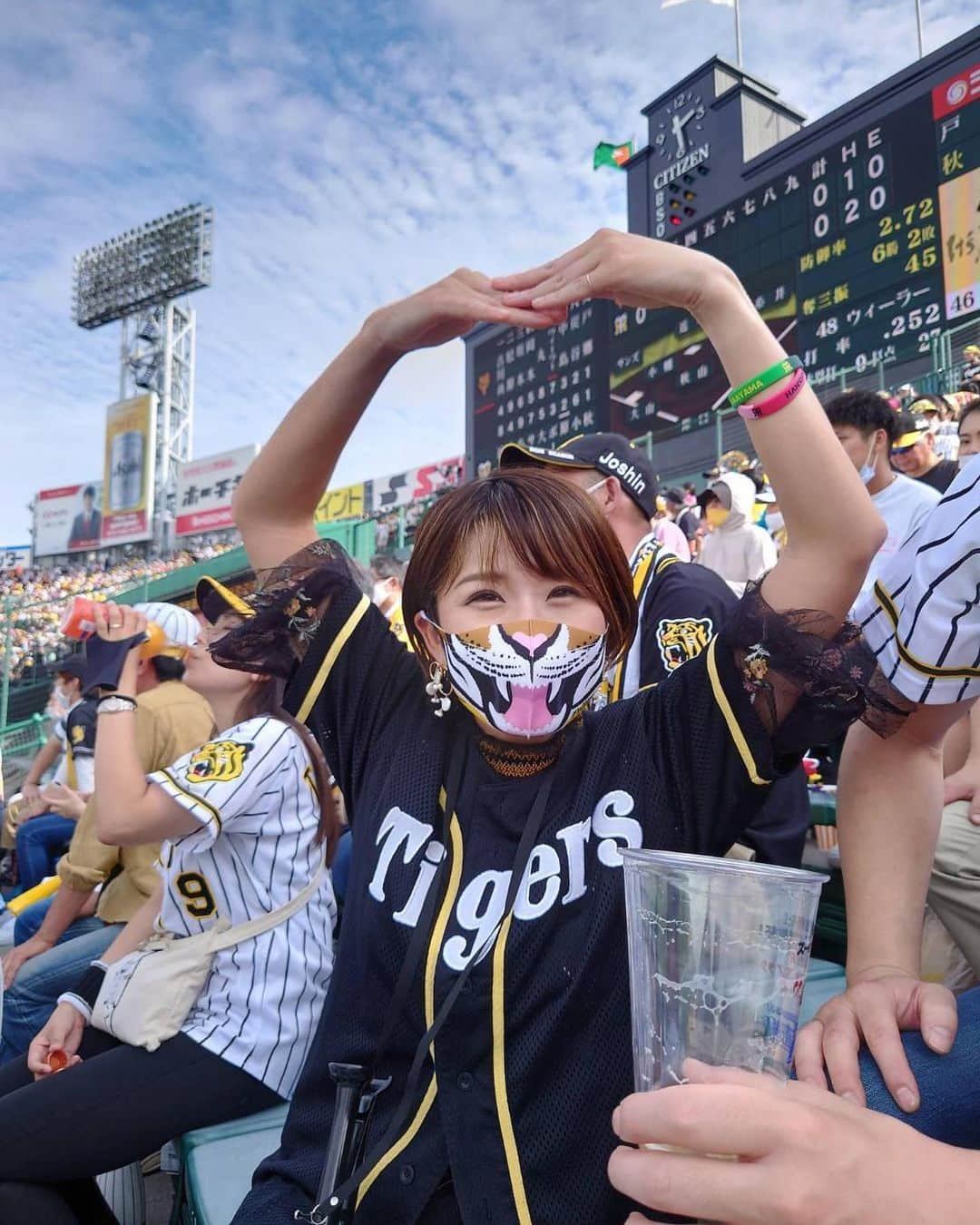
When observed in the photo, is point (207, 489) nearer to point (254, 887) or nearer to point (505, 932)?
point (254, 887)

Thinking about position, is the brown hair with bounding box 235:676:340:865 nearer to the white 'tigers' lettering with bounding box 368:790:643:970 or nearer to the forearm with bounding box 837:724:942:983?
the white 'tigers' lettering with bounding box 368:790:643:970

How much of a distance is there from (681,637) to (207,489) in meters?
36.0

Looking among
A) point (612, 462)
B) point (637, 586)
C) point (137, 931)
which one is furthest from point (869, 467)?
point (137, 931)

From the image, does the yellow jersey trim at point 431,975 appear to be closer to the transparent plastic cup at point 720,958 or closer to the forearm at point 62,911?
the transparent plastic cup at point 720,958

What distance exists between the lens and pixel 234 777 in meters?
1.90

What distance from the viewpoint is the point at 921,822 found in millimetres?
A: 1140

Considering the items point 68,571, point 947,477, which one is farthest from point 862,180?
point 68,571

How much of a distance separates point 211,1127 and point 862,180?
13.0 metres

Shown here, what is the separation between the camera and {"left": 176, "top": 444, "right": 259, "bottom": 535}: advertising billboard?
35438 millimetres

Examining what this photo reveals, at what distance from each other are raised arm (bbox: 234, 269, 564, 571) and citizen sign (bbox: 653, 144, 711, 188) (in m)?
14.9

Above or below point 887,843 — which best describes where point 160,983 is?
below

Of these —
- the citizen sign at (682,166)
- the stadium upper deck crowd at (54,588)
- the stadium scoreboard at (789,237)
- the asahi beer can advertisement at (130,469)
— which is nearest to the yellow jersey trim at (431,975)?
the stadium upper deck crowd at (54,588)

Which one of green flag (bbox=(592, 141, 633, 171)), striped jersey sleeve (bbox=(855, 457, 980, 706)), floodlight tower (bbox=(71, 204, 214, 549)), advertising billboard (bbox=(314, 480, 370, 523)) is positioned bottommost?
striped jersey sleeve (bbox=(855, 457, 980, 706))

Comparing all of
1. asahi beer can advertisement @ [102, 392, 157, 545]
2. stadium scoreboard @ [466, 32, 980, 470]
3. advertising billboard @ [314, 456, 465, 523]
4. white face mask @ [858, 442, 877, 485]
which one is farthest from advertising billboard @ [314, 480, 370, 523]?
white face mask @ [858, 442, 877, 485]
